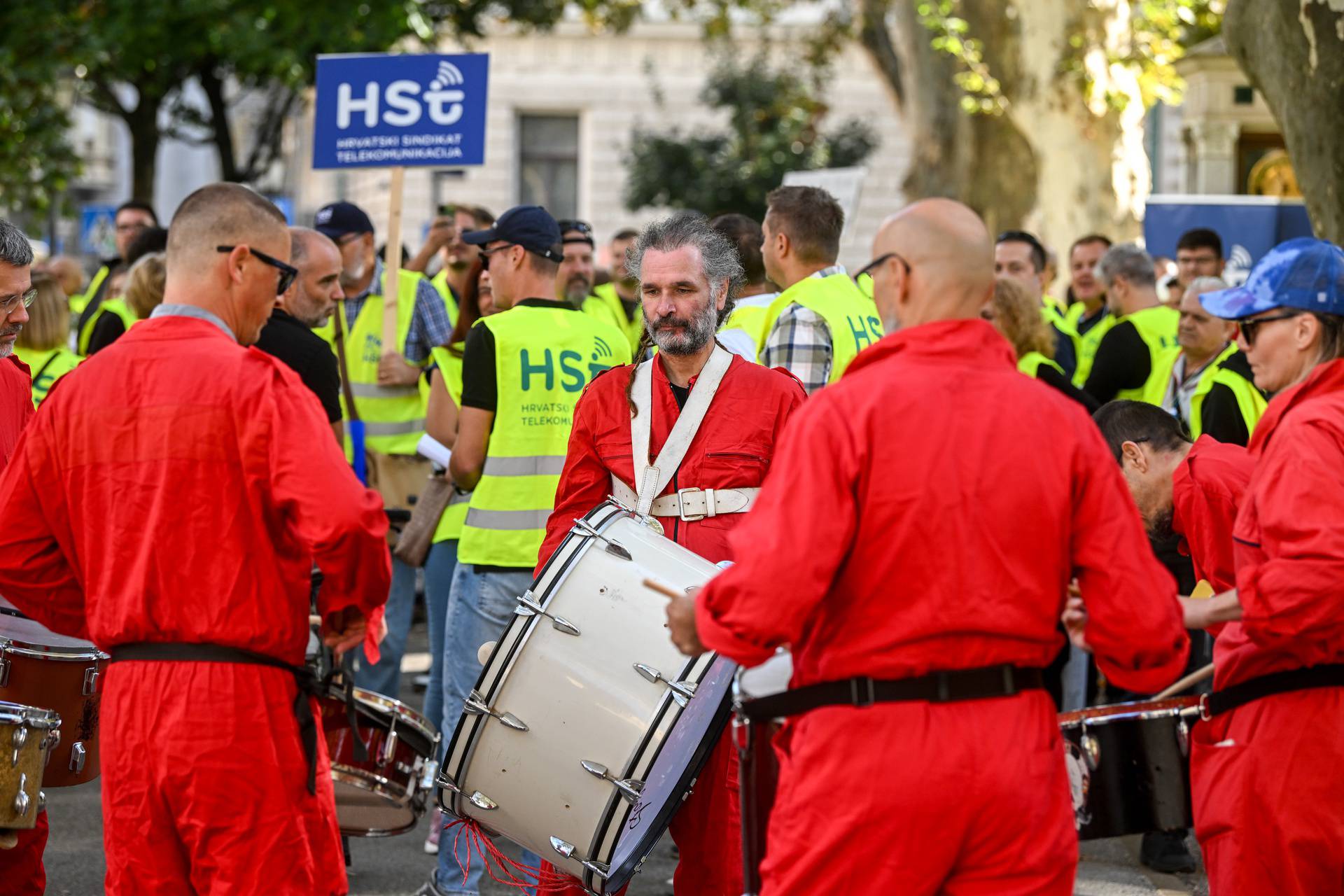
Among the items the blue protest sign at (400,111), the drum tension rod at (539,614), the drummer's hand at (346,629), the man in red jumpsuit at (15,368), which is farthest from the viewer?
the blue protest sign at (400,111)

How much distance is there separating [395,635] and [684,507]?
3.29 m

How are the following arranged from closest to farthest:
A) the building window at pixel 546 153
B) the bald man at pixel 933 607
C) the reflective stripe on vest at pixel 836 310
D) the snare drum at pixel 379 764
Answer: the bald man at pixel 933 607
the snare drum at pixel 379 764
the reflective stripe on vest at pixel 836 310
the building window at pixel 546 153

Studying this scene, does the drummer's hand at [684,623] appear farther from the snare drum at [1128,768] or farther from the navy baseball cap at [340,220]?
the navy baseball cap at [340,220]

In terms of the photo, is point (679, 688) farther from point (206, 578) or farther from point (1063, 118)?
point (1063, 118)

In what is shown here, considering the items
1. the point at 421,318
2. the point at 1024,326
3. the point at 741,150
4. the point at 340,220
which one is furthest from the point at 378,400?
the point at 741,150

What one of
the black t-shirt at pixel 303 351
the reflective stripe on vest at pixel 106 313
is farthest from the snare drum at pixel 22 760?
the reflective stripe on vest at pixel 106 313

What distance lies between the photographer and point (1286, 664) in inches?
156

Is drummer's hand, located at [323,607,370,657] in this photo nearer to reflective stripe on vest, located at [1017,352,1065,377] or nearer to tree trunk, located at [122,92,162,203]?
reflective stripe on vest, located at [1017,352,1065,377]

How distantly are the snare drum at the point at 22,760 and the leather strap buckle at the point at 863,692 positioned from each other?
2076 mm

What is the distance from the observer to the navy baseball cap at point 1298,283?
3971 mm

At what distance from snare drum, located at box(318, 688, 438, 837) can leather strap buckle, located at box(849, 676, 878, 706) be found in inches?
112

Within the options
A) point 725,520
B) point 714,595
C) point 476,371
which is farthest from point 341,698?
point 714,595

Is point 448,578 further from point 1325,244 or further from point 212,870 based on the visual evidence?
point 1325,244

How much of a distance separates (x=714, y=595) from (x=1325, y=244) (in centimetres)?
178
